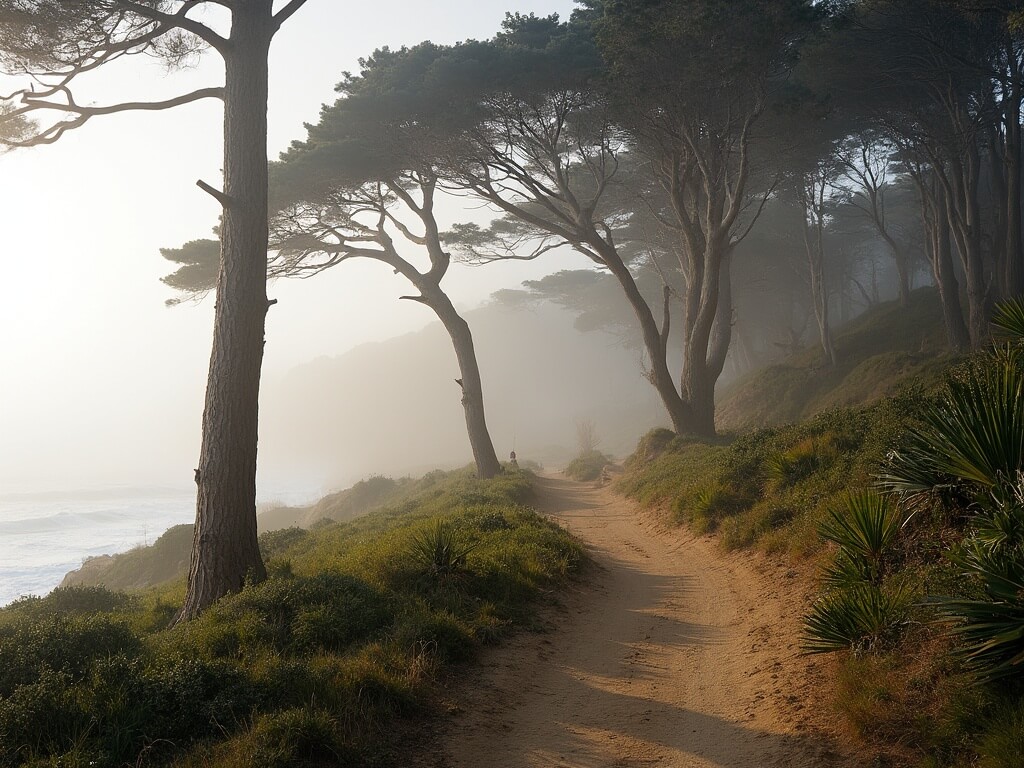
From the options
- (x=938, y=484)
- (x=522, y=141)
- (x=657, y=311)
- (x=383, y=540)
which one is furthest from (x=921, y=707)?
(x=657, y=311)

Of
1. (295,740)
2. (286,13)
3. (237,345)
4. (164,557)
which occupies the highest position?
(286,13)

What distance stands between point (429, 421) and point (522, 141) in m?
103

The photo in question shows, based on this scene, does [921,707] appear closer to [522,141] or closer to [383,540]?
[383,540]

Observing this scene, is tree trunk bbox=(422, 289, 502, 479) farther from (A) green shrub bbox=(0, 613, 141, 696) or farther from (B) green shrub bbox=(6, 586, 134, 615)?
(A) green shrub bbox=(0, 613, 141, 696)

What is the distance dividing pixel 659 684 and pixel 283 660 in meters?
3.09

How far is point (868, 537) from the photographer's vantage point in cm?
570

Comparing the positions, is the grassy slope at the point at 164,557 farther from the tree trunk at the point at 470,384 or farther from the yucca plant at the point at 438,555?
the yucca plant at the point at 438,555

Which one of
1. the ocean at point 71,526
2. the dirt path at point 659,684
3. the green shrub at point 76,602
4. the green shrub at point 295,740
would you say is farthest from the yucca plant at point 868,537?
the ocean at point 71,526

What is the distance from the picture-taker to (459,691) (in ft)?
18.4

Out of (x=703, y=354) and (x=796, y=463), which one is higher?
(x=703, y=354)

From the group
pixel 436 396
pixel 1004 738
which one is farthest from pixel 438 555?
pixel 436 396

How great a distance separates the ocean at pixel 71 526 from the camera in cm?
3334

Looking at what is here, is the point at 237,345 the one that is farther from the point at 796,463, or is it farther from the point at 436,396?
the point at 436,396

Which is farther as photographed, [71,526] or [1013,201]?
[71,526]
